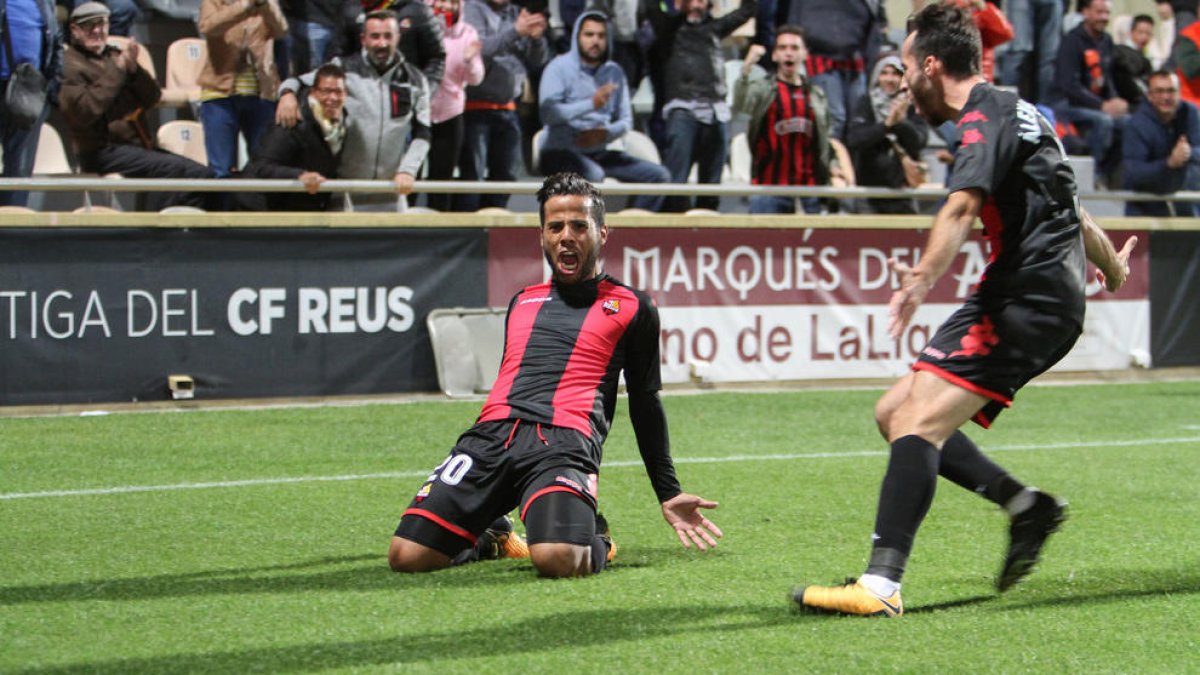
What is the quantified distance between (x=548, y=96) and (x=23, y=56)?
395cm

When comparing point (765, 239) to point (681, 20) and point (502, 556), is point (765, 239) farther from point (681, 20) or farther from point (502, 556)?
point (502, 556)

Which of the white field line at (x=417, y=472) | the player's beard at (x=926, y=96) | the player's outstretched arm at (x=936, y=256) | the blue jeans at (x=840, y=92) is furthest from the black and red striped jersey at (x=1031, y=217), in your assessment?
the blue jeans at (x=840, y=92)

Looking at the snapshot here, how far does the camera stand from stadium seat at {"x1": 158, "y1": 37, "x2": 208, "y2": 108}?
41.9 feet

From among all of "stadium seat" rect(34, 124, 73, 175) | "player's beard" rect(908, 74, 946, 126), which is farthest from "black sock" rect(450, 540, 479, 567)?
"stadium seat" rect(34, 124, 73, 175)

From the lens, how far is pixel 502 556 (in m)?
6.04

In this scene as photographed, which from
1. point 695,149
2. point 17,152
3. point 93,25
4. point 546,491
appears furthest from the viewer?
point 695,149

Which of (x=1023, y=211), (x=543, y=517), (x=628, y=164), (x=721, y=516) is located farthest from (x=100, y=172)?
(x=1023, y=211)

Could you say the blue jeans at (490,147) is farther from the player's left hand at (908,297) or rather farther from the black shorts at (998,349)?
the player's left hand at (908,297)

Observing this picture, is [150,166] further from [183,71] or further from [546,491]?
[546,491]

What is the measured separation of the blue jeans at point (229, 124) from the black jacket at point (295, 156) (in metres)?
0.20

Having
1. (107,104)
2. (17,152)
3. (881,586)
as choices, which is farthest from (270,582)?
(107,104)

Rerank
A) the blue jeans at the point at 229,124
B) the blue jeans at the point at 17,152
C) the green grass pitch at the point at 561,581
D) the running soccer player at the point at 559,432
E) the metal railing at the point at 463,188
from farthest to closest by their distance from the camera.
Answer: the blue jeans at the point at 229,124, the blue jeans at the point at 17,152, the metal railing at the point at 463,188, the running soccer player at the point at 559,432, the green grass pitch at the point at 561,581

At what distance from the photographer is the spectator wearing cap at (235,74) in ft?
37.6

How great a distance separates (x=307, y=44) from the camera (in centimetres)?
1238
